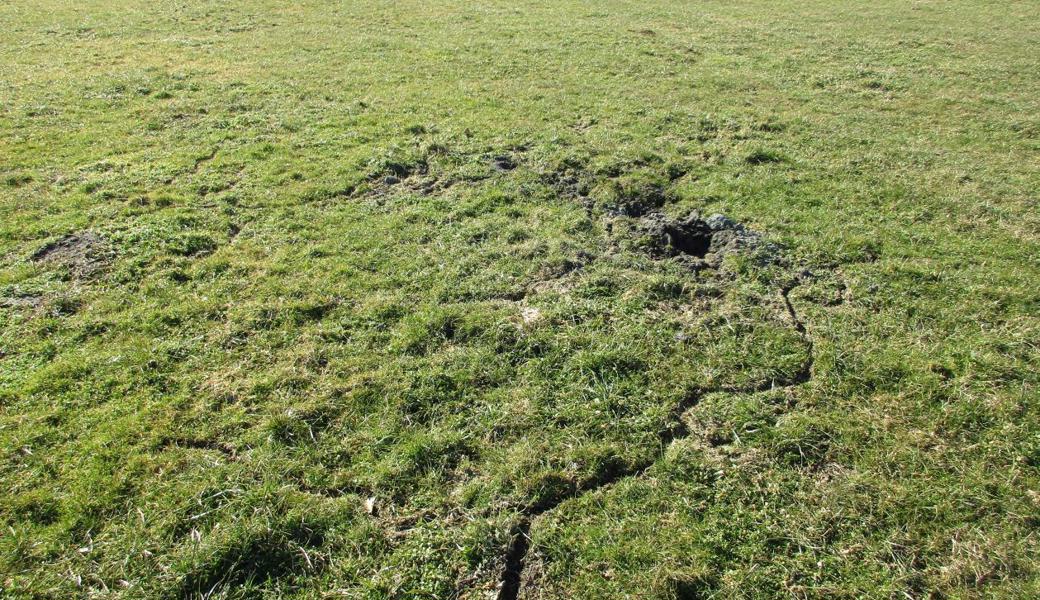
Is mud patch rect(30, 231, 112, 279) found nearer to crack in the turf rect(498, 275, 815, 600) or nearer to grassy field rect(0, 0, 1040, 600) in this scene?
grassy field rect(0, 0, 1040, 600)

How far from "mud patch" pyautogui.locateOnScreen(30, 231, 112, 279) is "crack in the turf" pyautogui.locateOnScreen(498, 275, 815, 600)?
6084 millimetres

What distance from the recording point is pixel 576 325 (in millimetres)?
6336

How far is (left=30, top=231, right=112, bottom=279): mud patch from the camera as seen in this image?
7.17m

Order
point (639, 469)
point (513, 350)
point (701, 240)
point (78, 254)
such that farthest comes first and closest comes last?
point (701, 240), point (78, 254), point (513, 350), point (639, 469)

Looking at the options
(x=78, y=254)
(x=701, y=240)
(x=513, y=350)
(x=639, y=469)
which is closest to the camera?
(x=639, y=469)

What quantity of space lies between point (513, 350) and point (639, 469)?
5.86ft

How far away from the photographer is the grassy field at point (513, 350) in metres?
4.22

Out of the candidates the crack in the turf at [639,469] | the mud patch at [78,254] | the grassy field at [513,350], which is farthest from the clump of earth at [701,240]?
the mud patch at [78,254]

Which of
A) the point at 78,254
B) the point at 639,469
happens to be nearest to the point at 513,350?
the point at 639,469

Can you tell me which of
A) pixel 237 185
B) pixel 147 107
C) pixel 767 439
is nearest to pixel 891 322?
pixel 767 439

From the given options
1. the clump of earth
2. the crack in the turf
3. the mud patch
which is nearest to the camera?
the crack in the turf

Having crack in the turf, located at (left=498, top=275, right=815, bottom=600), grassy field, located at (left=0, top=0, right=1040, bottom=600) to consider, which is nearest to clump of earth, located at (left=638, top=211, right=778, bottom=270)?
grassy field, located at (left=0, top=0, right=1040, bottom=600)

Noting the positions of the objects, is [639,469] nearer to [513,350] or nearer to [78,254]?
[513,350]

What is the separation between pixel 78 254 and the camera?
7426mm
